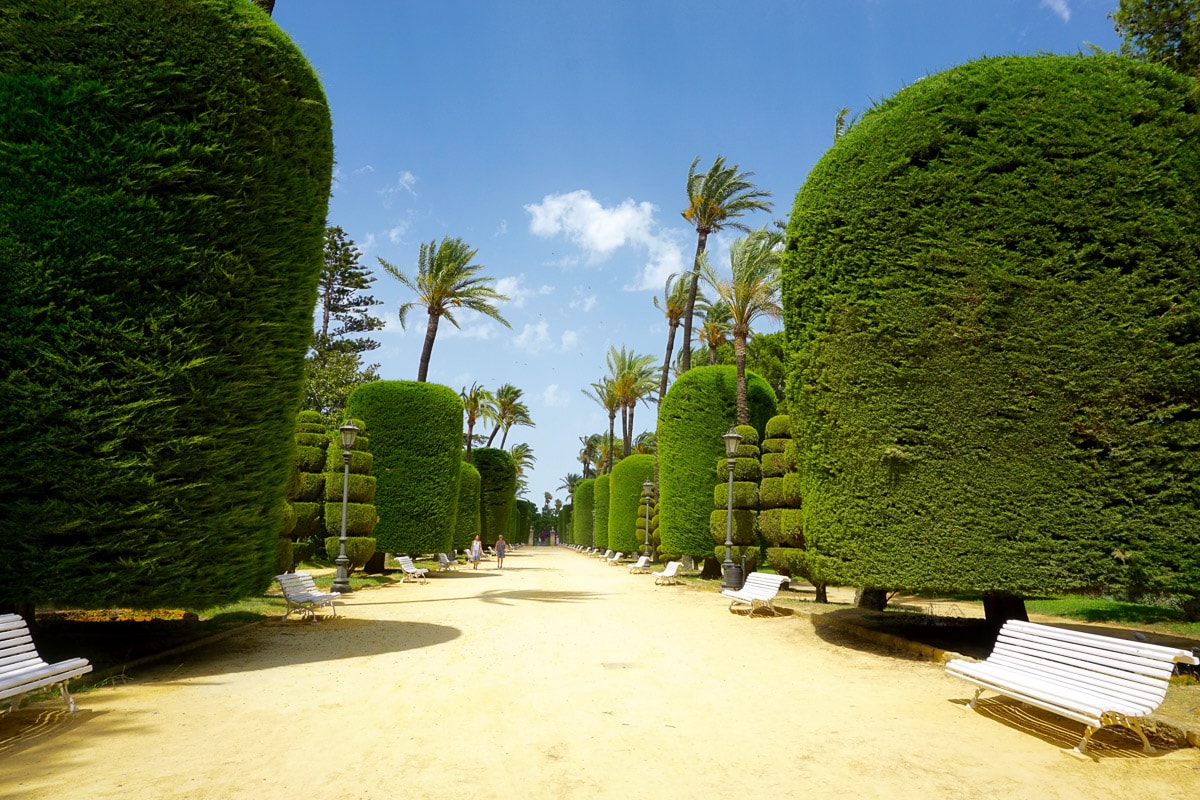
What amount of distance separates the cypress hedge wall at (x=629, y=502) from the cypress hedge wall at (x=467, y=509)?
7.61m

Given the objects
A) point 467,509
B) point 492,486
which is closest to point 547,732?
point 467,509

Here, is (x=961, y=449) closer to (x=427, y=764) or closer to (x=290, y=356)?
(x=427, y=764)

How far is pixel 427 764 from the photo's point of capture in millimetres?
4645

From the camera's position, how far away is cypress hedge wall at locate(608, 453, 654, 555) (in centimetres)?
3606

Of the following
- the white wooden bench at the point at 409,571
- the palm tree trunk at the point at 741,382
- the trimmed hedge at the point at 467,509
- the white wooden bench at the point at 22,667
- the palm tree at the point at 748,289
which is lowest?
the white wooden bench at the point at 409,571

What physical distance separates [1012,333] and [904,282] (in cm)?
146

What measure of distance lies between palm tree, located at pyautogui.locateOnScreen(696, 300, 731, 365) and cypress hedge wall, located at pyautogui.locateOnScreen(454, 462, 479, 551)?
13122 millimetres

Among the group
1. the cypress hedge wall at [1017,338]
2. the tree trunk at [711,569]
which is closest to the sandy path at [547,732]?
the cypress hedge wall at [1017,338]

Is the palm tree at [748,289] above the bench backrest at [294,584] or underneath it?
above

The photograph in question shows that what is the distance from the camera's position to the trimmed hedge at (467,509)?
33.4 m

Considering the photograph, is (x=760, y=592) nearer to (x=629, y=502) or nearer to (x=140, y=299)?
(x=140, y=299)

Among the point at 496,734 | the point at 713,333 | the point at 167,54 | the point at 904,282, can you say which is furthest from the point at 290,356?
the point at 713,333

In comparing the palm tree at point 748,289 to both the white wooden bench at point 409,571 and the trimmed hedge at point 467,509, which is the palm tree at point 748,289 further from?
the trimmed hedge at point 467,509

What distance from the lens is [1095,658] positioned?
5.39 m
